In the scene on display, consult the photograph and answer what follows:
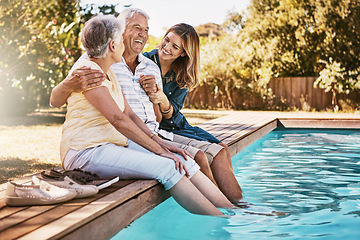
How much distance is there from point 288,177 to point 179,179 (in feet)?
9.25

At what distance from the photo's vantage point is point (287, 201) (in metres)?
4.24

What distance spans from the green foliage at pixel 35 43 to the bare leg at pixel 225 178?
8.13 meters

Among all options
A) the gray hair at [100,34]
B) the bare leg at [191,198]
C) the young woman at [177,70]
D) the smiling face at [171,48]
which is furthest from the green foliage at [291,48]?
the gray hair at [100,34]

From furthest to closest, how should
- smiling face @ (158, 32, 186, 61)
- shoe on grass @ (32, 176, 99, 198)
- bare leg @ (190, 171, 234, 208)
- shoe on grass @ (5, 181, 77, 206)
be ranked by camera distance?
smiling face @ (158, 32, 186, 61) → bare leg @ (190, 171, 234, 208) → shoe on grass @ (32, 176, 99, 198) → shoe on grass @ (5, 181, 77, 206)

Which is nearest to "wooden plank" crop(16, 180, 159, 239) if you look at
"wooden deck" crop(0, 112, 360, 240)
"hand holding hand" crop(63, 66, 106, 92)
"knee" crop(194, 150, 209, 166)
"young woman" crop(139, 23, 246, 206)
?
"wooden deck" crop(0, 112, 360, 240)

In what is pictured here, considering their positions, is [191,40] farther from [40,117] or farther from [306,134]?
[40,117]

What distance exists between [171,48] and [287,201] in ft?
5.71

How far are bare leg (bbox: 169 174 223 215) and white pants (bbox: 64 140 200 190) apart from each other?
0.05 m

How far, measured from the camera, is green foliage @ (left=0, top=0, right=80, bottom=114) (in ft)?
35.2

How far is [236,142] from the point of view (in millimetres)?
5984

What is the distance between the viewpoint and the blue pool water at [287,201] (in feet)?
10.7

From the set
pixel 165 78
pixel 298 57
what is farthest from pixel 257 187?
pixel 298 57

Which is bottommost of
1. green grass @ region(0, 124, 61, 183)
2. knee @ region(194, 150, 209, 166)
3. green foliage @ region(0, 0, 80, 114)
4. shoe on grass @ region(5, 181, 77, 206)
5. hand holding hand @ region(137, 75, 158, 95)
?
green grass @ region(0, 124, 61, 183)

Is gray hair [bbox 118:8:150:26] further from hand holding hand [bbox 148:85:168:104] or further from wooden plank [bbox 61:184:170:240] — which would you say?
wooden plank [bbox 61:184:170:240]
